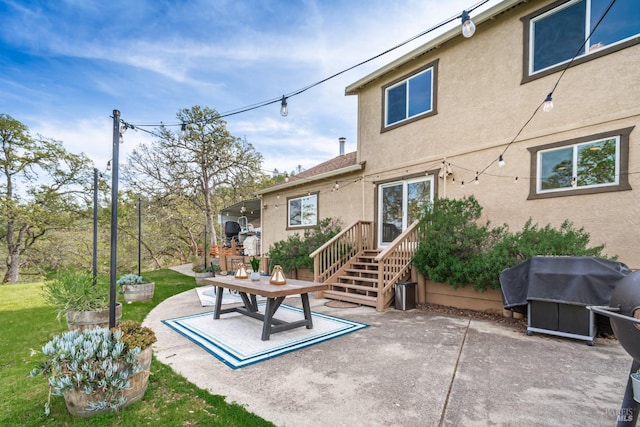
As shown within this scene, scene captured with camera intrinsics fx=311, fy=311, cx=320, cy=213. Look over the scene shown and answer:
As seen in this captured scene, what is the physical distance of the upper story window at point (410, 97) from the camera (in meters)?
7.41

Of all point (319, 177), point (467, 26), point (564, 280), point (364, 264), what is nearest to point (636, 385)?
point (564, 280)

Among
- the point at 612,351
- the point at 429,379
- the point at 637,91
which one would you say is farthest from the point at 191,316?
the point at 637,91

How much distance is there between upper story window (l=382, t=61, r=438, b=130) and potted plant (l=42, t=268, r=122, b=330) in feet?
23.4

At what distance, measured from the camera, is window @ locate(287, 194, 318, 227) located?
10180 mm

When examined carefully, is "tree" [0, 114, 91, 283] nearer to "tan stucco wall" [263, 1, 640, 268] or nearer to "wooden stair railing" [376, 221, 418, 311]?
"tan stucco wall" [263, 1, 640, 268]

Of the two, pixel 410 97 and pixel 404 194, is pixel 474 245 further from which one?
pixel 410 97

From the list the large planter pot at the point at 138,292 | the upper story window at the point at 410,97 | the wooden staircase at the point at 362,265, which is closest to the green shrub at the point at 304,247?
the wooden staircase at the point at 362,265

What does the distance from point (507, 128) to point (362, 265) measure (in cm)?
433

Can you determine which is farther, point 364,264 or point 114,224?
point 364,264

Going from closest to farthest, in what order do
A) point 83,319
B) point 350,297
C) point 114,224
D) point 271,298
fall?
1. point 114,224
2. point 83,319
3. point 271,298
4. point 350,297

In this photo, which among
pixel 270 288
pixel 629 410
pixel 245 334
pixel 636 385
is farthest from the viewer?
pixel 245 334

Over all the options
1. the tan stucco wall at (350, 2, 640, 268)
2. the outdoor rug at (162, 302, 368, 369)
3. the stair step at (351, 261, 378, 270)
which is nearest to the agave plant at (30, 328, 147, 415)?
the outdoor rug at (162, 302, 368, 369)

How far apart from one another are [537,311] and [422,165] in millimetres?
3971

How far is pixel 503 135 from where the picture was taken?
6.12 meters
